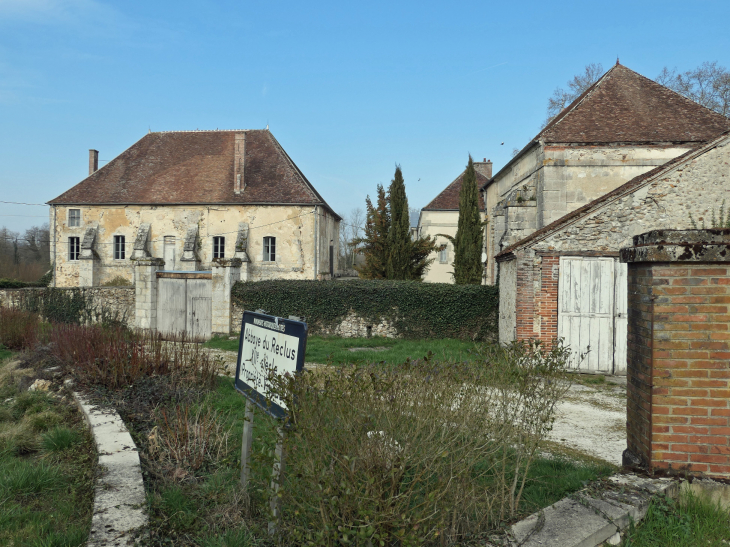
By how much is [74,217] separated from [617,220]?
29.1 meters

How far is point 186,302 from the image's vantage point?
647 inches

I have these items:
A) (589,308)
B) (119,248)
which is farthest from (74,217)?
(589,308)

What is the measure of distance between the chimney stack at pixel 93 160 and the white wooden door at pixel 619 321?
31488mm

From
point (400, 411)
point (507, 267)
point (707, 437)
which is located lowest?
point (707, 437)

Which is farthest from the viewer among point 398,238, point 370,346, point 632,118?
point 398,238

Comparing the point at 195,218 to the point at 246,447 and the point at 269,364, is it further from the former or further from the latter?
the point at 269,364

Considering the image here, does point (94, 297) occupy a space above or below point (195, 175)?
below

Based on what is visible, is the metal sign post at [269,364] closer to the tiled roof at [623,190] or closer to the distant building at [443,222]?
the tiled roof at [623,190]

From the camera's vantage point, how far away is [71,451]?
15.1 feet

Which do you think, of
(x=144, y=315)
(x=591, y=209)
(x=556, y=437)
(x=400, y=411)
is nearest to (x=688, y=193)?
(x=591, y=209)

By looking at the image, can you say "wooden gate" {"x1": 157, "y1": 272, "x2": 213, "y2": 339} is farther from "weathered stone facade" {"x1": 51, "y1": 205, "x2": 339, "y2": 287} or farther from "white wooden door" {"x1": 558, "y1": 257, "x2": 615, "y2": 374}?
"weathered stone facade" {"x1": 51, "y1": 205, "x2": 339, "y2": 287}

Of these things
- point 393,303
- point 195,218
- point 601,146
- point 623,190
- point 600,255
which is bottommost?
point 393,303

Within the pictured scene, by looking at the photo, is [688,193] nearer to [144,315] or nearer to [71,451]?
[71,451]

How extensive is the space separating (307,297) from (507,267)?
21.5ft
